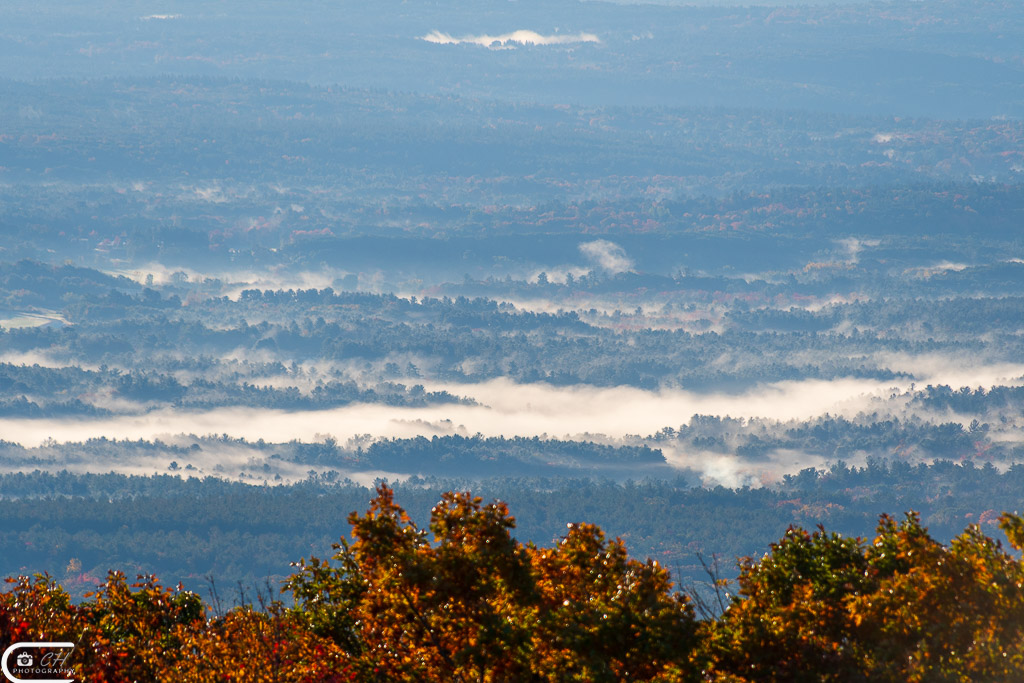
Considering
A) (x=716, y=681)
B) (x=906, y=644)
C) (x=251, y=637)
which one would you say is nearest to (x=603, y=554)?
(x=716, y=681)

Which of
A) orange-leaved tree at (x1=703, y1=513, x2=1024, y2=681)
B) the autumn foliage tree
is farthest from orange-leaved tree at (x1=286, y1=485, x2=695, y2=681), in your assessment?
orange-leaved tree at (x1=703, y1=513, x2=1024, y2=681)

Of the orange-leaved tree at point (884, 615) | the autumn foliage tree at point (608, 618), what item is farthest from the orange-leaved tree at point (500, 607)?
the orange-leaved tree at point (884, 615)

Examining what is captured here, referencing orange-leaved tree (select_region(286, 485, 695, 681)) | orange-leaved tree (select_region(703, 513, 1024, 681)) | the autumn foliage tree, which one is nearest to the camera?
orange-leaved tree (select_region(703, 513, 1024, 681))

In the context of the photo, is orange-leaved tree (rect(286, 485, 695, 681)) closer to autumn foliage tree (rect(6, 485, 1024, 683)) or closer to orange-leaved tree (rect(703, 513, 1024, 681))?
autumn foliage tree (rect(6, 485, 1024, 683))

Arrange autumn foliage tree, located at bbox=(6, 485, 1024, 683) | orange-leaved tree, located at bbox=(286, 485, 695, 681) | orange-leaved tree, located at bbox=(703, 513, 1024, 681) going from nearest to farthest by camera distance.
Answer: orange-leaved tree, located at bbox=(703, 513, 1024, 681), autumn foliage tree, located at bbox=(6, 485, 1024, 683), orange-leaved tree, located at bbox=(286, 485, 695, 681)

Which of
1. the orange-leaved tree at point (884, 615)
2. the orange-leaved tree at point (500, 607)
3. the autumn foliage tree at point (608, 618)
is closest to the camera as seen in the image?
the orange-leaved tree at point (884, 615)

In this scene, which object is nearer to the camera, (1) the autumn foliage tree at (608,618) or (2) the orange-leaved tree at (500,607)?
(1) the autumn foliage tree at (608,618)

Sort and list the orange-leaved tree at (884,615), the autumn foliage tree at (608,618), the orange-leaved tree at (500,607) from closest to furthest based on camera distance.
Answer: the orange-leaved tree at (884,615)
the autumn foliage tree at (608,618)
the orange-leaved tree at (500,607)

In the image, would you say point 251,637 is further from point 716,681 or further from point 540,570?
point 716,681

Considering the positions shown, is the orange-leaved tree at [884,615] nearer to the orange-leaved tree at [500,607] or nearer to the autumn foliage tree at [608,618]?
the autumn foliage tree at [608,618]

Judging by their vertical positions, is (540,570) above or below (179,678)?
above

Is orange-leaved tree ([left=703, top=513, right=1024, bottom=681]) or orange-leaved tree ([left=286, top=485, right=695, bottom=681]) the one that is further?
orange-leaved tree ([left=286, top=485, right=695, bottom=681])
